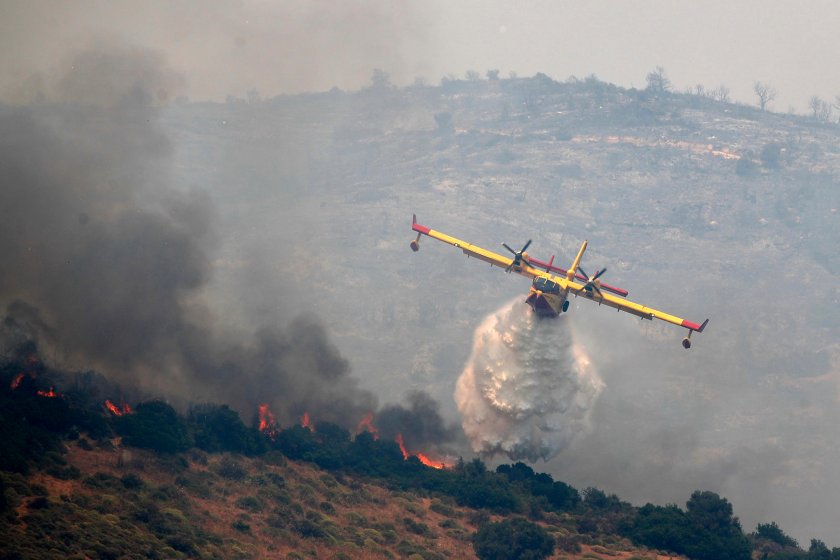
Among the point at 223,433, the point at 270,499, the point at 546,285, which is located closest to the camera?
the point at 270,499

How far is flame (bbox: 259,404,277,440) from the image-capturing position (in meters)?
101

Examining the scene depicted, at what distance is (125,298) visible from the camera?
105000mm

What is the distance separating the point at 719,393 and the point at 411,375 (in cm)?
4375

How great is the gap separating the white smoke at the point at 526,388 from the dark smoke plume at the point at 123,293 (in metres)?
14.0

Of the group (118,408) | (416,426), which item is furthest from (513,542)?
(118,408)

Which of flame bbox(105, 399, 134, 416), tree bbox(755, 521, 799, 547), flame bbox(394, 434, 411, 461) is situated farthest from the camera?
flame bbox(394, 434, 411, 461)

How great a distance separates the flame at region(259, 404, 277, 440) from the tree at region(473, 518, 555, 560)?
21791 millimetres

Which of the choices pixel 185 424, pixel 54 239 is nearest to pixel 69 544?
pixel 185 424

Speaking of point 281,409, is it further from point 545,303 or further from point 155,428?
point 545,303

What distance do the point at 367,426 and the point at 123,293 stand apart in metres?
25.5

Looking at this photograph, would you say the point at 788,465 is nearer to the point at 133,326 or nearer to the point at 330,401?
the point at 330,401

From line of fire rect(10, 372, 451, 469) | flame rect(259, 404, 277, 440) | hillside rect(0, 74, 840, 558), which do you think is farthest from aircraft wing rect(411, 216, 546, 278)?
flame rect(259, 404, 277, 440)

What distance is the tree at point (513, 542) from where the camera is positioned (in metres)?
85.2

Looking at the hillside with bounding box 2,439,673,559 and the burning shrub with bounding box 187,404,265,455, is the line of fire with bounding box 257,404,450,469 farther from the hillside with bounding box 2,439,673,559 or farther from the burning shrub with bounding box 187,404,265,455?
the hillside with bounding box 2,439,673,559
